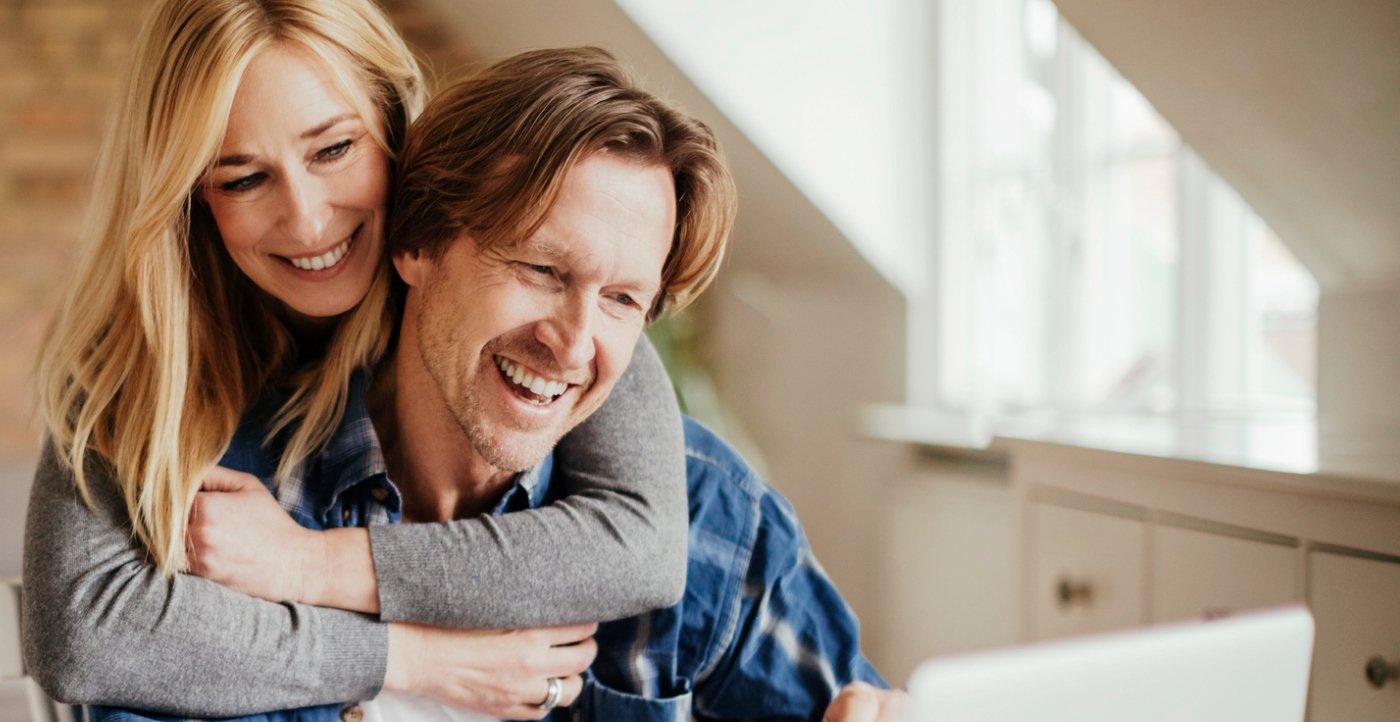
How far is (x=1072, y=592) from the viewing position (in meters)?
1.42

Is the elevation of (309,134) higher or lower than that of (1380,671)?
higher

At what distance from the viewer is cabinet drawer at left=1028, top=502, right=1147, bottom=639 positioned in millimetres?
1319

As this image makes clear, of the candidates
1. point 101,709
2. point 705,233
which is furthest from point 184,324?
point 705,233

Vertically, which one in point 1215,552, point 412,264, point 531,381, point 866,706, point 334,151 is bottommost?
point 866,706

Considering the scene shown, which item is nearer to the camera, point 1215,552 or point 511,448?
point 511,448

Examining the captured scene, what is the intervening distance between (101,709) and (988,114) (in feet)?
7.27

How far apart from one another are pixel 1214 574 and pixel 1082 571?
232 mm

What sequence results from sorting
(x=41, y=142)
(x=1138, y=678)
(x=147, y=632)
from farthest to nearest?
(x=41, y=142)
(x=147, y=632)
(x=1138, y=678)

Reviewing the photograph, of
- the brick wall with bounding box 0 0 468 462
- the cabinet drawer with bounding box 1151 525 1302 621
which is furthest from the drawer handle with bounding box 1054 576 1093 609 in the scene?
the brick wall with bounding box 0 0 468 462

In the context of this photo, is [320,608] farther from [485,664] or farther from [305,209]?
[305,209]

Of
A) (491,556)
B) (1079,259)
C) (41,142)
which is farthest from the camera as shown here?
(41,142)

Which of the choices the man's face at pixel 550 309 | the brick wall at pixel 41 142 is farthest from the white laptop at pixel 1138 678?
the brick wall at pixel 41 142

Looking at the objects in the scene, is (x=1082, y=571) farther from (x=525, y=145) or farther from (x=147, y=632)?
(x=147, y=632)

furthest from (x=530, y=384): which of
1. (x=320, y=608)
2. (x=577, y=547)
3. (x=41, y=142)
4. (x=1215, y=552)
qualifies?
(x=41, y=142)
